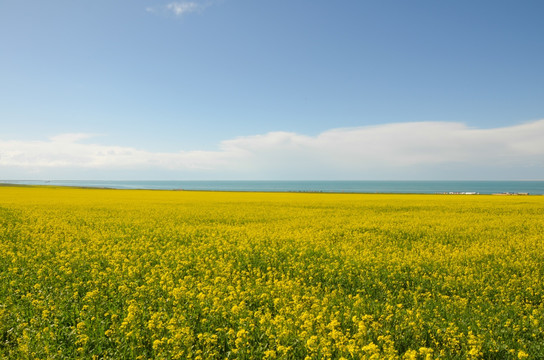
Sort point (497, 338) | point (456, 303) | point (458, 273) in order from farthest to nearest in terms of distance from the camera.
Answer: point (458, 273)
point (456, 303)
point (497, 338)

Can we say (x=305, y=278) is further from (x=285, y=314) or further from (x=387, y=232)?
(x=387, y=232)

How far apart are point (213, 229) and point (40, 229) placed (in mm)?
8171

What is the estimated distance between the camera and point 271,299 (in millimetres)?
6621

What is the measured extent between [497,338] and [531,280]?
430 cm

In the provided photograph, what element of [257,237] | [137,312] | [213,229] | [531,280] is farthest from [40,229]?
[531,280]

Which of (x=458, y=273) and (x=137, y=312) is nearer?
(x=137, y=312)

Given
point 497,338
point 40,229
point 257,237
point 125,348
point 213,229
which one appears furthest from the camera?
point 213,229

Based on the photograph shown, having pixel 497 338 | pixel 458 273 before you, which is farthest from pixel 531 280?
pixel 497 338

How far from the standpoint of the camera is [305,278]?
8320 mm

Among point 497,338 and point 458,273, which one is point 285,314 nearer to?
point 497,338

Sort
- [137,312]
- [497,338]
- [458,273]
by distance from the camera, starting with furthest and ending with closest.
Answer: [458,273], [137,312], [497,338]

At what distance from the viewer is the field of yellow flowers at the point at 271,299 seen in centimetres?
459

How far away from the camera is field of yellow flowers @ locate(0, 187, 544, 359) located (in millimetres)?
4590

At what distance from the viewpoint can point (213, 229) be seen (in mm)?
15172
